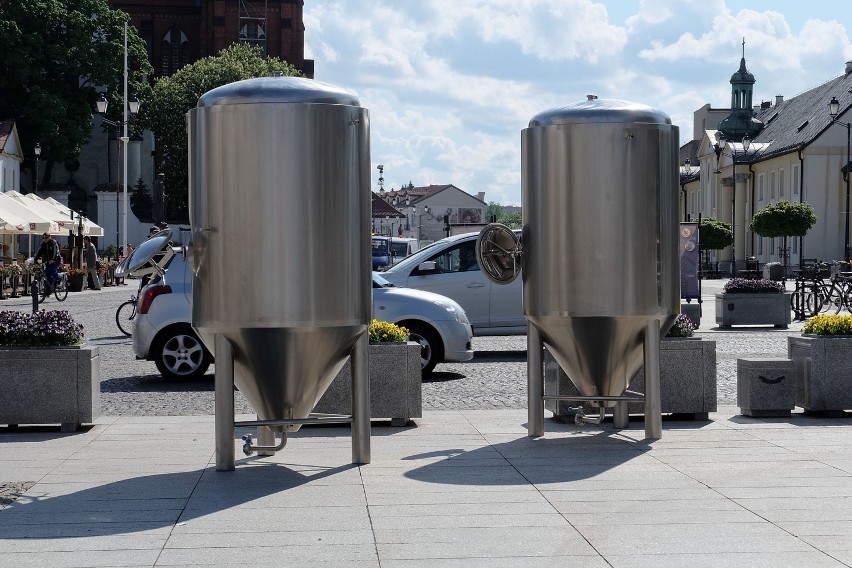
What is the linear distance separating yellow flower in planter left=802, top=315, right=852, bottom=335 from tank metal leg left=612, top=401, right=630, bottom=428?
2.20 metres

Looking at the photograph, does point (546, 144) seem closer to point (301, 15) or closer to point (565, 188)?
point (565, 188)

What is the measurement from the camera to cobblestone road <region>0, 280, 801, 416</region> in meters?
13.6

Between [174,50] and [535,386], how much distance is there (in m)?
94.8

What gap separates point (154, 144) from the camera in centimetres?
9012

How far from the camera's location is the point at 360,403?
940cm

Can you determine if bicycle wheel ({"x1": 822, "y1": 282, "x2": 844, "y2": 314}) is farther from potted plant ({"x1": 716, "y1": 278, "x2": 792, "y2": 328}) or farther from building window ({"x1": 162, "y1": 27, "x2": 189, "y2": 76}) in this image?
building window ({"x1": 162, "y1": 27, "x2": 189, "y2": 76})

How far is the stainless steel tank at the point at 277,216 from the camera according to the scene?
8.94 metres

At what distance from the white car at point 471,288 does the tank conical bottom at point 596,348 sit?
27.1 ft

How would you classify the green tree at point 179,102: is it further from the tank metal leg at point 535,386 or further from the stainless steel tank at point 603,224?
the stainless steel tank at point 603,224

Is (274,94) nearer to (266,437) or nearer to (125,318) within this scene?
(266,437)

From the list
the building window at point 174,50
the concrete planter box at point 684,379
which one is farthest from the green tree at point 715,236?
the concrete planter box at point 684,379

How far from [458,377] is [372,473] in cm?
777

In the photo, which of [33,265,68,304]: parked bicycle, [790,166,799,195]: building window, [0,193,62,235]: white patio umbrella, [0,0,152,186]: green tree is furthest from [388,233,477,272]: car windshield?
[790,166,799,195]: building window

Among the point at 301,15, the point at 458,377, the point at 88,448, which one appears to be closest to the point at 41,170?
the point at 301,15
